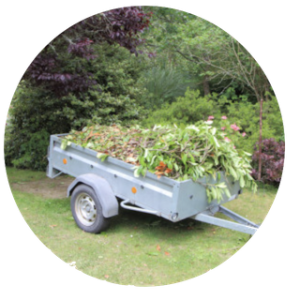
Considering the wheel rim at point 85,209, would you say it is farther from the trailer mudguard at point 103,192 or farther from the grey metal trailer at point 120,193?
the trailer mudguard at point 103,192

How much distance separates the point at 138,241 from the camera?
2.71 meters

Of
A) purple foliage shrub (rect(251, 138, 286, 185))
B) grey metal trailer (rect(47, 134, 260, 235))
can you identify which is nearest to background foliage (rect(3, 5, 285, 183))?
purple foliage shrub (rect(251, 138, 286, 185))

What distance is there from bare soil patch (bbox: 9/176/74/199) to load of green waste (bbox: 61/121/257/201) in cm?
34

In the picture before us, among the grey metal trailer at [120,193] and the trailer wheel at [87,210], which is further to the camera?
the trailer wheel at [87,210]

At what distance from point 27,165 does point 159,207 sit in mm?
1192

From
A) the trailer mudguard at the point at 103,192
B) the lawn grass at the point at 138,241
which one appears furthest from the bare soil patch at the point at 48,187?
the trailer mudguard at the point at 103,192

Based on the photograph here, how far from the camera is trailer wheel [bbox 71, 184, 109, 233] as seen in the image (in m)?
3.02

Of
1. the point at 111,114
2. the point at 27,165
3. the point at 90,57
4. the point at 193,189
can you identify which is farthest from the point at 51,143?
the point at 193,189

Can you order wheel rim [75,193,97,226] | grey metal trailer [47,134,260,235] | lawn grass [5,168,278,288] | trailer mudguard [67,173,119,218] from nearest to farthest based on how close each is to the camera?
lawn grass [5,168,278,288] → grey metal trailer [47,134,260,235] → trailer mudguard [67,173,119,218] → wheel rim [75,193,97,226]

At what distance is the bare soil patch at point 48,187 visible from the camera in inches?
110

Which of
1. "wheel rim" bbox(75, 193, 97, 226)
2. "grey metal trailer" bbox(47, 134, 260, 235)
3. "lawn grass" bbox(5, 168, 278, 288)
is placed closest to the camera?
"lawn grass" bbox(5, 168, 278, 288)

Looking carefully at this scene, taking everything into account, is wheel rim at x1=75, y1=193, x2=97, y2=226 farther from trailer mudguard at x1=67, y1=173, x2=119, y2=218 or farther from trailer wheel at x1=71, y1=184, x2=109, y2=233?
trailer mudguard at x1=67, y1=173, x2=119, y2=218

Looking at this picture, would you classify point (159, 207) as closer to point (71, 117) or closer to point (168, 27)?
point (71, 117)

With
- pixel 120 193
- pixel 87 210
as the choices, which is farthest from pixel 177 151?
pixel 87 210
